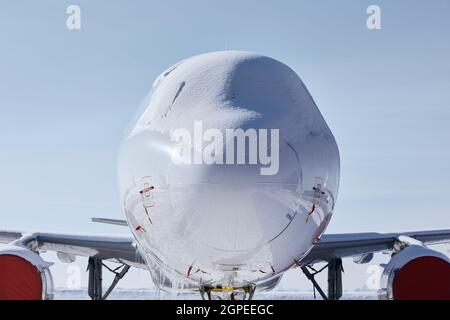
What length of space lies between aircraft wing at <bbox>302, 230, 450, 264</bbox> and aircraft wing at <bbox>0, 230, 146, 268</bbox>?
3.51 m

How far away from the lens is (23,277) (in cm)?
921

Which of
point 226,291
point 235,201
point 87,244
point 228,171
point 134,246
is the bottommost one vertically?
point 87,244

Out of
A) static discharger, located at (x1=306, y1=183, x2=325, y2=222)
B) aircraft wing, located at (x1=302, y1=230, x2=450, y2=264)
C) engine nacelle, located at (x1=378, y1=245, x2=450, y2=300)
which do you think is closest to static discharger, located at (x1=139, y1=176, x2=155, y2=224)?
static discharger, located at (x1=306, y1=183, x2=325, y2=222)

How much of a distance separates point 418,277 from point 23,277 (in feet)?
20.4

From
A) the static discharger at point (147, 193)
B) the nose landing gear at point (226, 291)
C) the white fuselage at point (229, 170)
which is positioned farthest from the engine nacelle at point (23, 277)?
the static discharger at point (147, 193)

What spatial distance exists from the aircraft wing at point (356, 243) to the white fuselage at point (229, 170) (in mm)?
4898

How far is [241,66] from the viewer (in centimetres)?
611

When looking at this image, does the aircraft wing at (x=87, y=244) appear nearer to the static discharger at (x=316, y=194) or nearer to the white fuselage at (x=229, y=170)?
the white fuselage at (x=229, y=170)

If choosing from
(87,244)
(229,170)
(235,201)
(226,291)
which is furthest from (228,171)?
(87,244)

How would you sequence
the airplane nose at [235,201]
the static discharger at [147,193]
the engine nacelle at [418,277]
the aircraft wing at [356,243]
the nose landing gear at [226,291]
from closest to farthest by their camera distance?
1. the airplane nose at [235,201]
2. the static discharger at [147,193]
3. the nose landing gear at [226,291]
4. the engine nacelle at [418,277]
5. the aircraft wing at [356,243]

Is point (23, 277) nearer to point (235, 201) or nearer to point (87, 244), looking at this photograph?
point (87, 244)

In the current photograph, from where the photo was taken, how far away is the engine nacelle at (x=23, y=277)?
9.14 meters

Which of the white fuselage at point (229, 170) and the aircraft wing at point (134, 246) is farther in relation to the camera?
the aircraft wing at point (134, 246)
